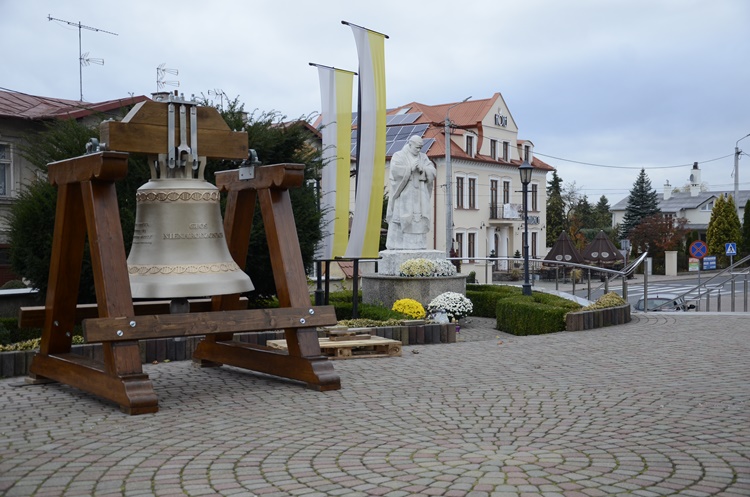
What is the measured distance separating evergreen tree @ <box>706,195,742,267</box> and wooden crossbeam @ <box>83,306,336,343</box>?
184 ft

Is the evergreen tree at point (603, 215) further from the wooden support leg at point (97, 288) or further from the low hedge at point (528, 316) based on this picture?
the wooden support leg at point (97, 288)

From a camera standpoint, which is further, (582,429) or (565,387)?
(565,387)

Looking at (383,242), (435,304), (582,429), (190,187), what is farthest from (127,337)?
(383,242)

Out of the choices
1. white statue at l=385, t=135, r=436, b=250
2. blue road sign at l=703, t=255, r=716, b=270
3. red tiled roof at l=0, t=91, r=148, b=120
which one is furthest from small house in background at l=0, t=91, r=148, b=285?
blue road sign at l=703, t=255, r=716, b=270

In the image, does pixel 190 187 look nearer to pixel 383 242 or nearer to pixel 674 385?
pixel 674 385

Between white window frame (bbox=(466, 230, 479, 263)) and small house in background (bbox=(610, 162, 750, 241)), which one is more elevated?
small house in background (bbox=(610, 162, 750, 241))

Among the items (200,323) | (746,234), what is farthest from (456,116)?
(200,323)

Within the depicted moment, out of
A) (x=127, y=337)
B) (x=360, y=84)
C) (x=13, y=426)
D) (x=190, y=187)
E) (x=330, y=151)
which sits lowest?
(x=13, y=426)

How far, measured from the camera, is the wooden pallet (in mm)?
10227

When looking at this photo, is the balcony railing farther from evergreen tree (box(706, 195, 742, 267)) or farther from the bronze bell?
the bronze bell

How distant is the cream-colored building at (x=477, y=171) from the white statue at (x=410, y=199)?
98.1 feet

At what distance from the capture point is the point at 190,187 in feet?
25.1

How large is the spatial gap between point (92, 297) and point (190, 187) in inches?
243

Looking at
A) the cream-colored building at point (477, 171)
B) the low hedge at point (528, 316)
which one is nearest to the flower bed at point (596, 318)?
the low hedge at point (528, 316)
